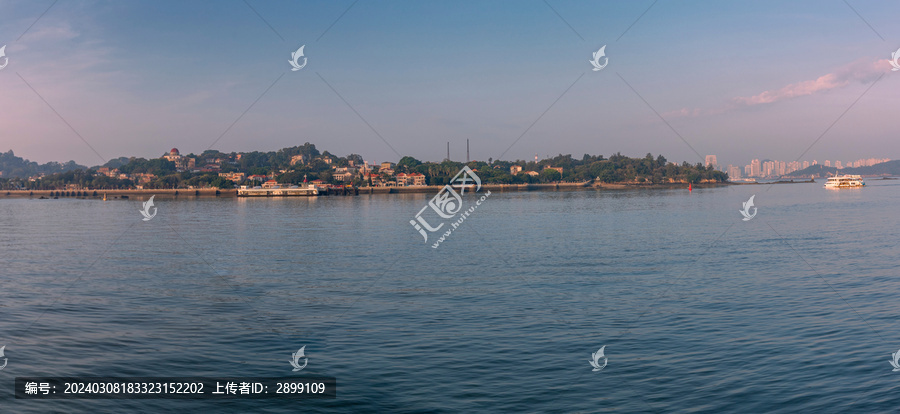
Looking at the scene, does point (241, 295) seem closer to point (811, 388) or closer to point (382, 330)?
point (382, 330)

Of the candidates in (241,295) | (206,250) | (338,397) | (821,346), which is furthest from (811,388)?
(206,250)

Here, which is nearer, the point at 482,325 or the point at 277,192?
the point at 482,325

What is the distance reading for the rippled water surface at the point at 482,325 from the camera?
33.8 ft

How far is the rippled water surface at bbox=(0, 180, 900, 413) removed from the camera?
33.8 feet

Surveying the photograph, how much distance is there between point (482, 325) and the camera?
14945mm

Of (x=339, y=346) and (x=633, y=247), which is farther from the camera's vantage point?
(x=633, y=247)

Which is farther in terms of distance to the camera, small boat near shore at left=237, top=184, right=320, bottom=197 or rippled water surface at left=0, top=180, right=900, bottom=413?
small boat near shore at left=237, top=184, right=320, bottom=197

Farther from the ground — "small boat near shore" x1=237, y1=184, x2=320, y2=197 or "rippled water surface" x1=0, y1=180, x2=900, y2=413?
"small boat near shore" x1=237, y1=184, x2=320, y2=197

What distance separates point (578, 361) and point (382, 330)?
16.0 feet

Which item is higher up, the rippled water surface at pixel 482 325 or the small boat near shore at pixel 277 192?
the small boat near shore at pixel 277 192

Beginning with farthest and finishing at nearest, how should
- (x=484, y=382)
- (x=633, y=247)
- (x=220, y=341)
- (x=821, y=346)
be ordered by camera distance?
(x=633, y=247) → (x=220, y=341) → (x=821, y=346) → (x=484, y=382)

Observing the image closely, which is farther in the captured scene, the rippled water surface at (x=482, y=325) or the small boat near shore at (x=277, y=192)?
the small boat near shore at (x=277, y=192)

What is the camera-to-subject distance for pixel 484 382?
10805 millimetres

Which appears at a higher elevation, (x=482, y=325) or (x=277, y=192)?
(x=277, y=192)
